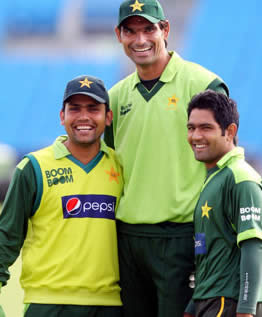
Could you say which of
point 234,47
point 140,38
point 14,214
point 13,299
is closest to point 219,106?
point 140,38

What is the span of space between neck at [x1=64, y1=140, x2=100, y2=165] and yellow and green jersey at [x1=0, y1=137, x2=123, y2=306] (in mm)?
75

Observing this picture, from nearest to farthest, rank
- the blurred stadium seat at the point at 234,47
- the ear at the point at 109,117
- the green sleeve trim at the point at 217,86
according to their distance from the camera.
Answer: the green sleeve trim at the point at 217,86 < the ear at the point at 109,117 < the blurred stadium seat at the point at 234,47

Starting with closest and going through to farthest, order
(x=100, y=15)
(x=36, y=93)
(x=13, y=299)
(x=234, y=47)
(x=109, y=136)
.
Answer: (x=109, y=136) < (x=13, y=299) < (x=234, y=47) < (x=36, y=93) < (x=100, y=15)

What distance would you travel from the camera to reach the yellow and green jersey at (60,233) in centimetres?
393

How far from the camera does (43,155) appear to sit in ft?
13.3

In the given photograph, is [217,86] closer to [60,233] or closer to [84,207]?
[84,207]

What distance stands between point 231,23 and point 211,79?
18280 millimetres

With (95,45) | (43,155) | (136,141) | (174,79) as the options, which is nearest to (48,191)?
(43,155)

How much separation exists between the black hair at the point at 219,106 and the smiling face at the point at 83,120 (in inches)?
23.2

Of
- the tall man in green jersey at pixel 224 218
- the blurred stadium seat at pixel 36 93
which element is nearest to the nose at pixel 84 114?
the tall man in green jersey at pixel 224 218

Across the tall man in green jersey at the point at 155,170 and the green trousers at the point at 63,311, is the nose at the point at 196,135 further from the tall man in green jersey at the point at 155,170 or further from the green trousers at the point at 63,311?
the green trousers at the point at 63,311

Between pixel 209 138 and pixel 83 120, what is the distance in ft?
2.53

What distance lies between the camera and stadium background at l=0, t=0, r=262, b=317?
1992cm

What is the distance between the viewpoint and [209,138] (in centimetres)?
367
